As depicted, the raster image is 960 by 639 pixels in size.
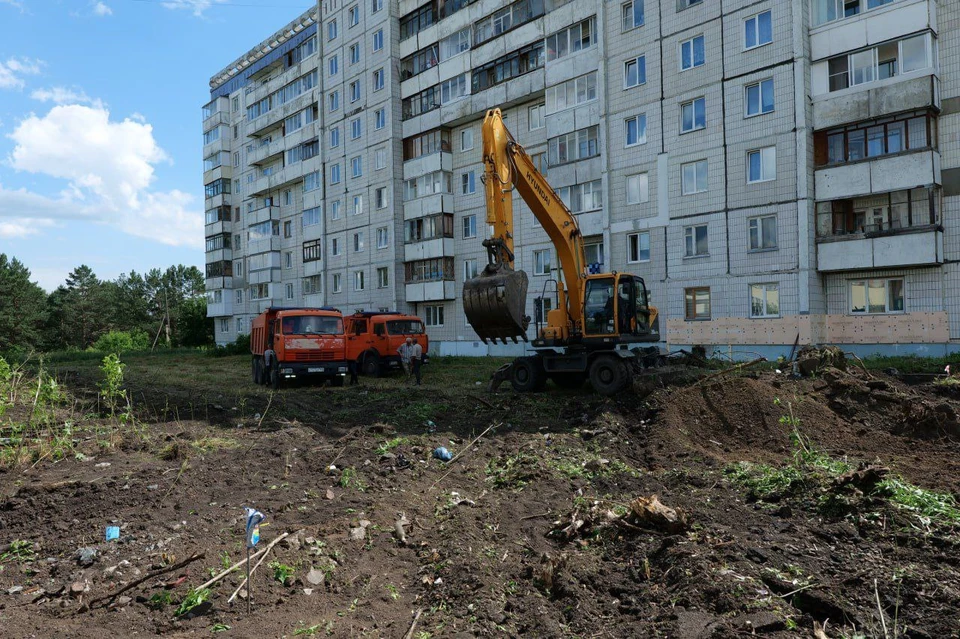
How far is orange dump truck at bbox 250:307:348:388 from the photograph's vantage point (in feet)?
69.2

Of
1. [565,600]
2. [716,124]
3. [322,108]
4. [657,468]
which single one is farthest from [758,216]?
[322,108]

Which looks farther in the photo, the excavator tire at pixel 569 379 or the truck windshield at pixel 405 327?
the truck windshield at pixel 405 327

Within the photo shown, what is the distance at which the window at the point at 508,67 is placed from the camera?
32.8 meters

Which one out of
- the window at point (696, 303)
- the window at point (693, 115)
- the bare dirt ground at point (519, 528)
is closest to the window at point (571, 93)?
the window at point (693, 115)

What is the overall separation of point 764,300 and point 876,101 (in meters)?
7.44

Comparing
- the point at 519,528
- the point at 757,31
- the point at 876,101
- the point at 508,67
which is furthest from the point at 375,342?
the point at 519,528

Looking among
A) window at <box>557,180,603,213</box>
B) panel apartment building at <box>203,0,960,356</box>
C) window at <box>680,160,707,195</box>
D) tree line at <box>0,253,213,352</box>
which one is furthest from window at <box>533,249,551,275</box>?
tree line at <box>0,253,213,352</box>

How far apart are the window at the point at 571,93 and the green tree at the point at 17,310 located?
55.8 m

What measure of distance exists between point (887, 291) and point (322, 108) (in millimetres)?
36300

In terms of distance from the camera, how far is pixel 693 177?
88.5 ft

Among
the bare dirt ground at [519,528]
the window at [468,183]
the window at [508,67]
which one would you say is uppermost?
the window at [508,67]

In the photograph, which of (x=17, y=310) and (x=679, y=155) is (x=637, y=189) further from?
(x=17, y=310)

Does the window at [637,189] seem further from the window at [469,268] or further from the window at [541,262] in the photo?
the window at [469,268]

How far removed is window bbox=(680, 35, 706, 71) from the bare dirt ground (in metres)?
19.1
